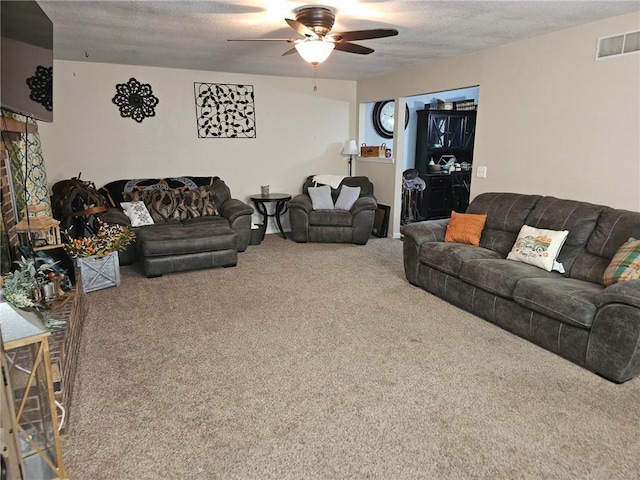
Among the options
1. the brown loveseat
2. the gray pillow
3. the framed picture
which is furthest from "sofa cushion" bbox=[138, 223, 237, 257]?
the framed picture

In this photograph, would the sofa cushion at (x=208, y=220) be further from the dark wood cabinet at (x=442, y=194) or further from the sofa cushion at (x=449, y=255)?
the dark wood cabinet at (x=442, y=194)

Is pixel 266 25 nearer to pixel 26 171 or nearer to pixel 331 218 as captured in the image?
pixel 26 171

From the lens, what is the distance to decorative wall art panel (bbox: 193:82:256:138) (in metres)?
5.91

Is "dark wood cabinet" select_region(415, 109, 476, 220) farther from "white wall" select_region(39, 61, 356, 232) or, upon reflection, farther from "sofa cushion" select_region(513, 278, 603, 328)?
"sofa cushion" select_region(513, 278, 603, 328)

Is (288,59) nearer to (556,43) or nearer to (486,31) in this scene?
(486,31)

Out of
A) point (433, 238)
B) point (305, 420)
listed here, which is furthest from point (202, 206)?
point (305, 420)

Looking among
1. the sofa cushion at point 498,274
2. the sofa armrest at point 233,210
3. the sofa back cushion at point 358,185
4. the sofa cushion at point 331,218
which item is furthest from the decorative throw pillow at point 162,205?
the sofa cushion at point 498,274

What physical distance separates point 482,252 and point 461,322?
0.72 metres

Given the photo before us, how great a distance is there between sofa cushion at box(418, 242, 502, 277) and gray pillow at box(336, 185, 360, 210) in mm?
2131

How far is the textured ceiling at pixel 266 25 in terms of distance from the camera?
301cm

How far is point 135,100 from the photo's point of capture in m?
5.51

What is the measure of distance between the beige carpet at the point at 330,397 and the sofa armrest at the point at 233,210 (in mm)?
1489

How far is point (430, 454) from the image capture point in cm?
199

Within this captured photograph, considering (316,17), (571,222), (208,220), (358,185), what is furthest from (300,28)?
(358,185)
